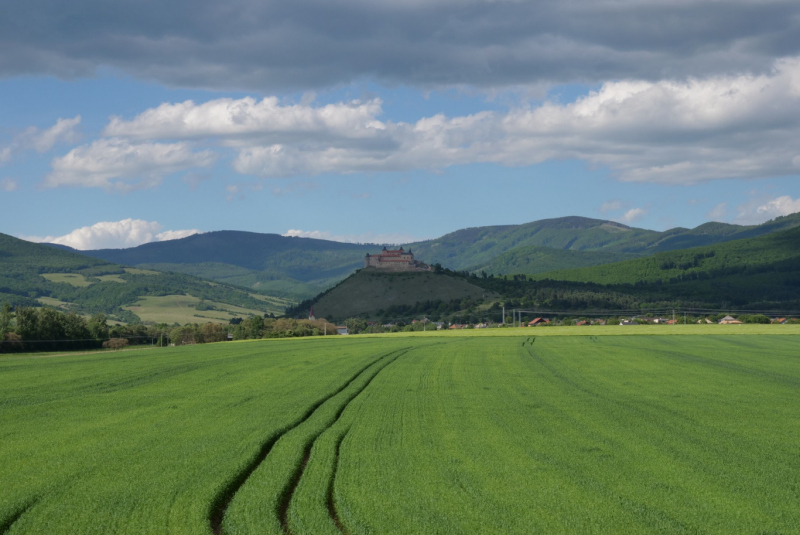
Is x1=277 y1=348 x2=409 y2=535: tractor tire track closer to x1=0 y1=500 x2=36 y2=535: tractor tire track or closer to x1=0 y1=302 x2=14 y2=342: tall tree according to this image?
x1=0 y1=500 x2=36 y2=535: tractor tire track

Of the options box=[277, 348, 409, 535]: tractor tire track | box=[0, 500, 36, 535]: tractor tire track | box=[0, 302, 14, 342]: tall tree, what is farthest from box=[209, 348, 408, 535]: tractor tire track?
box=[0, 302, 14, 342]: tall tree

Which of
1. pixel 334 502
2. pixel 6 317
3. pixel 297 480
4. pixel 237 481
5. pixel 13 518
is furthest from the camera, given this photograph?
pixel 6 317

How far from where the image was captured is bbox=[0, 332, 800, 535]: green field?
1183 cm

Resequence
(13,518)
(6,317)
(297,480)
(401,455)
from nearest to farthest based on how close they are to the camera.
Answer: (13,518) < (297,480) < (401,455) < (6,317)

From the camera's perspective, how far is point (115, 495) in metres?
13.0

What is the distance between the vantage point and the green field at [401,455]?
11.8 metres

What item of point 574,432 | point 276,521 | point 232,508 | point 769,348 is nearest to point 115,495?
point 232,508

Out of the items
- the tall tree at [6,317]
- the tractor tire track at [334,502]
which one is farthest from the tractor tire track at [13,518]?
the tall tree at [6,317]

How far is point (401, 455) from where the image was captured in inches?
636

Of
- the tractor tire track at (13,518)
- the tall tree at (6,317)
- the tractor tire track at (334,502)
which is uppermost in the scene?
the tall tree at (6,317)

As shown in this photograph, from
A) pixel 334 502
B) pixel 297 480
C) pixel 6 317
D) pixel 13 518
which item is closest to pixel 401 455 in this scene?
pixel 297 480

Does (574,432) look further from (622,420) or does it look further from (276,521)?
(276,521)

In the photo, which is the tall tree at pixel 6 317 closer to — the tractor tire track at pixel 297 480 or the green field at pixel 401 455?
the green field at pixel 401 455

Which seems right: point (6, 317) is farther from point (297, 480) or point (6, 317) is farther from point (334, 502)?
point (334, 502)
